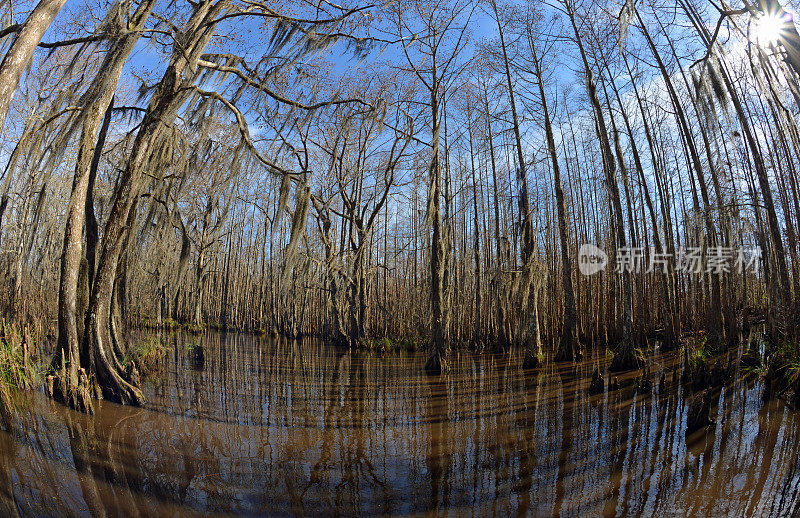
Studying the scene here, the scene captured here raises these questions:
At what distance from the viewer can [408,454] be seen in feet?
11.0

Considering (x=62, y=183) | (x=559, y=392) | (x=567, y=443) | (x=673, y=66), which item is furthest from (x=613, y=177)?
(x=62, y=183)

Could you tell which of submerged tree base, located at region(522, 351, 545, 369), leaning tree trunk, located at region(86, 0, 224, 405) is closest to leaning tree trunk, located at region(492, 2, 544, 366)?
submerged tree base, located at region(522, 351, 545, 369)

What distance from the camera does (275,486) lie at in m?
2.69

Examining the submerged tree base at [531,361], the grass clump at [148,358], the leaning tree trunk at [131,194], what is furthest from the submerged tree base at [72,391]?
the submerged tree base at [531,361]

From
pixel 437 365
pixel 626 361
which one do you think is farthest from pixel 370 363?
pixel 626 361

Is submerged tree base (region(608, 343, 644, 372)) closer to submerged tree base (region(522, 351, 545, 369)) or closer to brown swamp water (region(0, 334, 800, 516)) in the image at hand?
brown swamp water (region(0, 334, 800, 516))

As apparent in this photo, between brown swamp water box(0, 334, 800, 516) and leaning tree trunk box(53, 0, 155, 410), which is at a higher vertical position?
leaning tree trunk box(53, 0, 155, 410)

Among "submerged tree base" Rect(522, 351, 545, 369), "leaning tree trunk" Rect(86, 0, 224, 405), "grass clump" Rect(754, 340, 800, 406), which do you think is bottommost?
"submerged tree base" Rect(522, 351, 545, 369)

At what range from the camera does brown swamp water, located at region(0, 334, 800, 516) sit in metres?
2.42

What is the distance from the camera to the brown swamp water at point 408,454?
95.4 inches

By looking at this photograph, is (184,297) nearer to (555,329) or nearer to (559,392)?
(555,329)

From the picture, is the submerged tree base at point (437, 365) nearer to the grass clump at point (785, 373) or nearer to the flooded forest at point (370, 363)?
the flooded forest at point (370, 363)

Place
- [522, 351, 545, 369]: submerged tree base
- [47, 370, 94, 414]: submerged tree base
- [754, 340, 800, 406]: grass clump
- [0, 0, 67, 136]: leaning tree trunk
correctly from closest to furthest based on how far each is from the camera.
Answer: [0, 0, 67, 136]: leaning tree trunk < [47, 370, 94, 414]: submerged tree base < [754, 340, 800, 406]: grass clump < [522, 351, 545, 369]: submerged tree base

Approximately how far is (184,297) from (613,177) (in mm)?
18787
